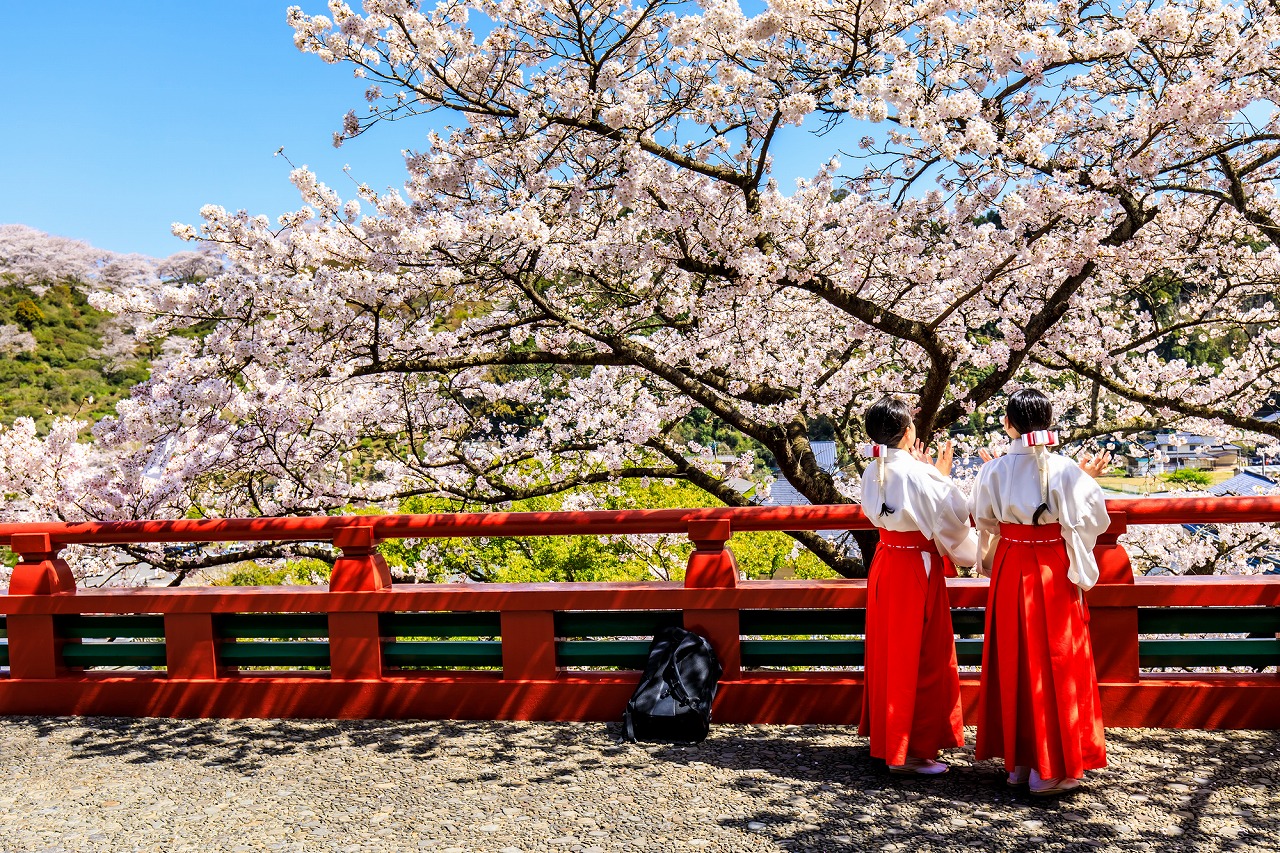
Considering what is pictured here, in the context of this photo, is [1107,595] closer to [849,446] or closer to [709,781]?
[709,781]

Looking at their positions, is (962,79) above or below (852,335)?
above

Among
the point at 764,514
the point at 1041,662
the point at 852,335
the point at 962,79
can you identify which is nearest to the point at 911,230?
the point at 852,335

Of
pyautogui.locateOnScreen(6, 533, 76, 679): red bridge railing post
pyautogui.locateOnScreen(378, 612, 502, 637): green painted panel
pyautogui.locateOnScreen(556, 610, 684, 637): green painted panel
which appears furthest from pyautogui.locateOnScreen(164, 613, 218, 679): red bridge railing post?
pyautogui.locateOnScreen(556, 610, 684, 637): green painted panel

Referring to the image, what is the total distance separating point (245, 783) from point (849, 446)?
5.86 m

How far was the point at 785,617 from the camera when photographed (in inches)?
161

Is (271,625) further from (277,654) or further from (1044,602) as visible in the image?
(1044,602)

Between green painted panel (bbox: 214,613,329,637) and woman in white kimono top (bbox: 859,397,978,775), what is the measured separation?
2.64 metres

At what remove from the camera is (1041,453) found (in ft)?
10.5

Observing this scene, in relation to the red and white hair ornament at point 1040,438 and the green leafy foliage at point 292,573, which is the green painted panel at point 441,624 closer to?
the red and white hair ornament at point 1040,438

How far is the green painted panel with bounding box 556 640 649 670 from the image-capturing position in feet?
13.8

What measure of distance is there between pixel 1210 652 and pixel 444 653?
11.0ft

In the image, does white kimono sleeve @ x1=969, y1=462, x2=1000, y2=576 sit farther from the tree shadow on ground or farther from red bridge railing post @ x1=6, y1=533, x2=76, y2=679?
red bridge railing post @ x1=6, y1=533, x2=76, y2=679

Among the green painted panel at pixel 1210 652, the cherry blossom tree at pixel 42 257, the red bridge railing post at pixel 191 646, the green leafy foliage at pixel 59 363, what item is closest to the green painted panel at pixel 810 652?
the green painted panel at pixel 1210 652

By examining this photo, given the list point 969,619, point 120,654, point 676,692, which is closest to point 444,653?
point 676,692
